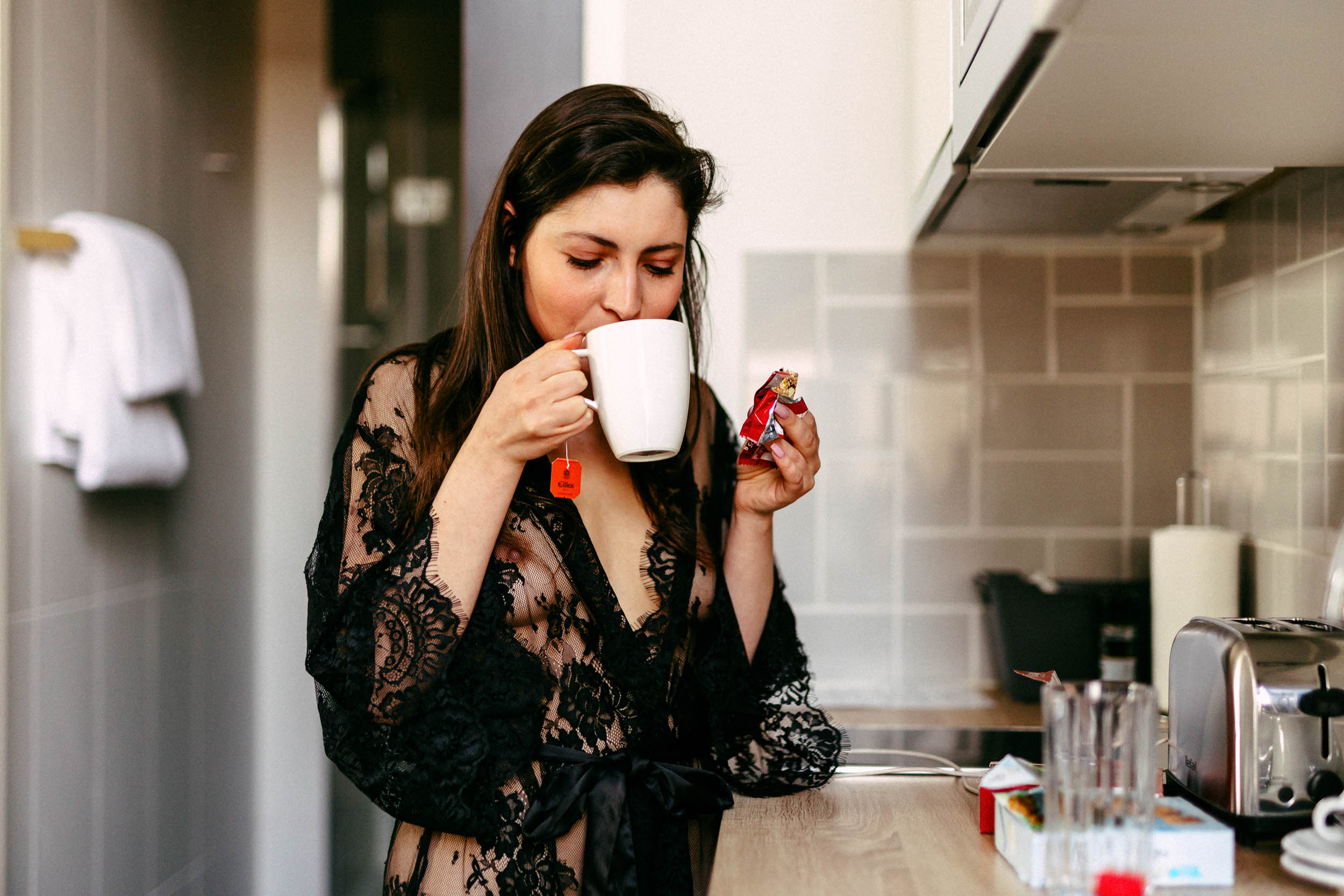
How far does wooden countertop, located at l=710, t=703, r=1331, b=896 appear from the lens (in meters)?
0.70

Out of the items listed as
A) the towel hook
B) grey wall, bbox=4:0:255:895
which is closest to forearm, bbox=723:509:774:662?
grey wall, bbox=4:0:255:895

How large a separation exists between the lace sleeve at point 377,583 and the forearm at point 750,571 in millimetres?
331

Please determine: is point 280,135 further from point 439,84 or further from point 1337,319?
point 1337,319

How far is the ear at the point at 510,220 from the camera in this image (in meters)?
0.97

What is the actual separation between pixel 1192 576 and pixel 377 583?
1.00m

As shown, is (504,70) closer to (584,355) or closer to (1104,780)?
(584,355)

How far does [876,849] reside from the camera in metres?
0.80

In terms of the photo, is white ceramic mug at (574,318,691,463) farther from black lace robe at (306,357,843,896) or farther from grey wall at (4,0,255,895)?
grey wall at (4,0,255,895)

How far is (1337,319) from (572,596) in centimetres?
84

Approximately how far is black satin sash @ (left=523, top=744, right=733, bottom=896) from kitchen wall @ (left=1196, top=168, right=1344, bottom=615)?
73 cm

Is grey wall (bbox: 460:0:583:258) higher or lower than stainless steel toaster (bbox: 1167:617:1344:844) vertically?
higher

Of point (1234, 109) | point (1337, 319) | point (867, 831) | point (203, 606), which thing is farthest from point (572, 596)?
point (203, 606)

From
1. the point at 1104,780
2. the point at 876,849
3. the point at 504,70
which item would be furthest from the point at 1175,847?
the point at 504,70

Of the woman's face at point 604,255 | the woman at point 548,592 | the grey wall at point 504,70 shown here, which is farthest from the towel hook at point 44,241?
the woman's face at point 604,255
